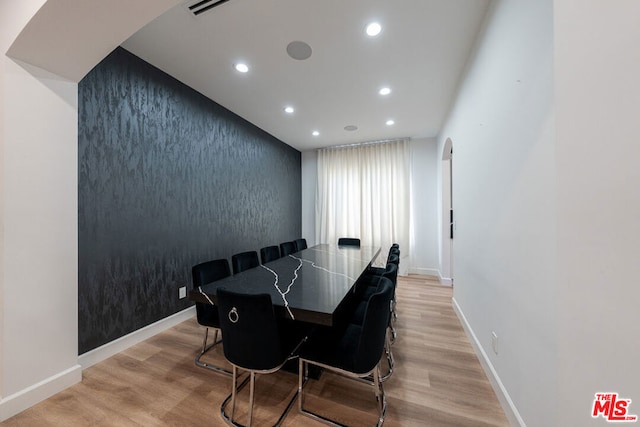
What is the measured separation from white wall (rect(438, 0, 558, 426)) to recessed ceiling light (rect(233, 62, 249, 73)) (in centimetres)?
223

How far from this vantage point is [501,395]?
1.52 m

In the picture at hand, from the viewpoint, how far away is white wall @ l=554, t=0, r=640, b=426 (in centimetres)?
65

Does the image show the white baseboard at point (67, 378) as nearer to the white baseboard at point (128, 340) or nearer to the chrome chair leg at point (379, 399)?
the white baseboard at point (128, 340)

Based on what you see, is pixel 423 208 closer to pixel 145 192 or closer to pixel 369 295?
pixel 369 295

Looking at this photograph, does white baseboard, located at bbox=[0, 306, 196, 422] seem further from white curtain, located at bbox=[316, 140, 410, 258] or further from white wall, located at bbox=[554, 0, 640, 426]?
white curtain, located at bbox=[316, 140, 410, 258]

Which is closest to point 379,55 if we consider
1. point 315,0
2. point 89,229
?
point 315,0

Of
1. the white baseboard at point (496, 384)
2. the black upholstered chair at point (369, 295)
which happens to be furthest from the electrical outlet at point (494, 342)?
the black upholstered chair at point (369, 295)

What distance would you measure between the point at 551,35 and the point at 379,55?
1556mm

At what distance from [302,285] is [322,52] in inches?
86.4

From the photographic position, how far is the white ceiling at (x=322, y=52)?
1781 millimetres

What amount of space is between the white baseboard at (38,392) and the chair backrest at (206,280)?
94 centimetres

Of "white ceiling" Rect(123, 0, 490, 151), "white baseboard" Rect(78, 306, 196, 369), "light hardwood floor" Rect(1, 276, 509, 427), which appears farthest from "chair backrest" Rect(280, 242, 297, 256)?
"white ceiling" Rect(123, 0, 490, 151)

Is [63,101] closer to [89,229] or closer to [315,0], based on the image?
[89,229]

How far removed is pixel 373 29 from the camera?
1.94m
